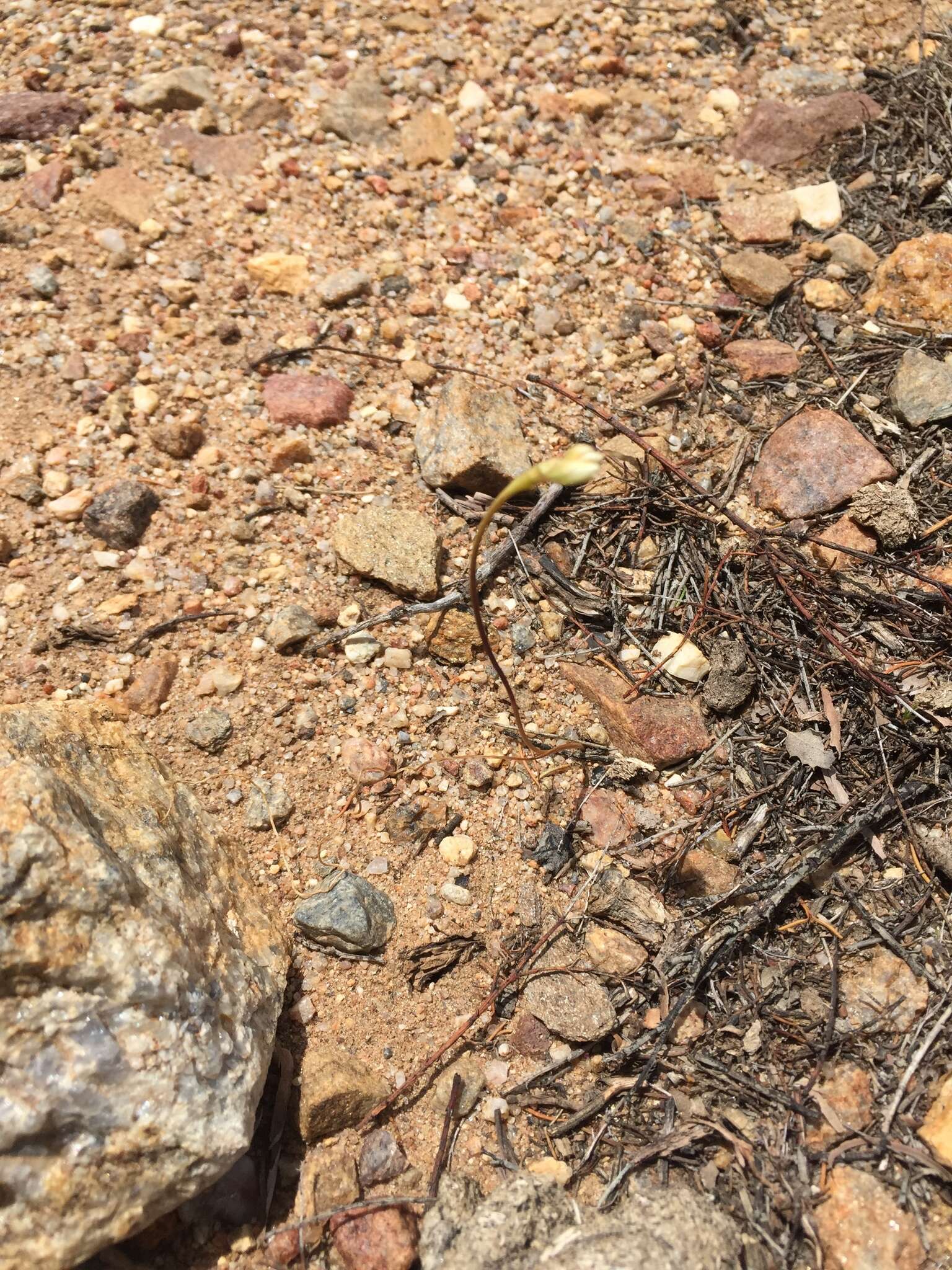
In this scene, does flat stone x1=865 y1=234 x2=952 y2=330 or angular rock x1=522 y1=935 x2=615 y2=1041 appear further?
flat stone x1=865 y1=234 x2=952 y2=330

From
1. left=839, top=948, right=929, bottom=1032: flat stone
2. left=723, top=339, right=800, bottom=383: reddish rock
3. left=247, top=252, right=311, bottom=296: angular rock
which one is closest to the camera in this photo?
left=839, top=948, right=929, bottom=1032: flat stone

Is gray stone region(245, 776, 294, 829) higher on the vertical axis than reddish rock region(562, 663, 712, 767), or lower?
lower

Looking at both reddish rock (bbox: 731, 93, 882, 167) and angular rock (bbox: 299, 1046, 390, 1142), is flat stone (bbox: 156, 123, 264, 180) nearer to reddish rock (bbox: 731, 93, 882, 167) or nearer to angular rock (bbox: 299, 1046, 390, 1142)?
reddish rock (bbox: 731, 93, 882, 167)

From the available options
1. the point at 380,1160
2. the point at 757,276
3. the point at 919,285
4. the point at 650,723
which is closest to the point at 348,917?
the point at 380,1160

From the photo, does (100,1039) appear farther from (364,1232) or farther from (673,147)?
(673,147)

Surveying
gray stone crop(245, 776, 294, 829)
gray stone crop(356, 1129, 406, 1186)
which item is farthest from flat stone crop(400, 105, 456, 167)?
gray stone crop(356, 1129, 406, 1186)

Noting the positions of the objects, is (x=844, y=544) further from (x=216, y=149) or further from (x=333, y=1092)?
(x=216, y=149)

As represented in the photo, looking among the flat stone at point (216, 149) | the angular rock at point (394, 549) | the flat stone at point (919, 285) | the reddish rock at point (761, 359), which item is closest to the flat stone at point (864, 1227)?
the angular rock at point (394, 549)
